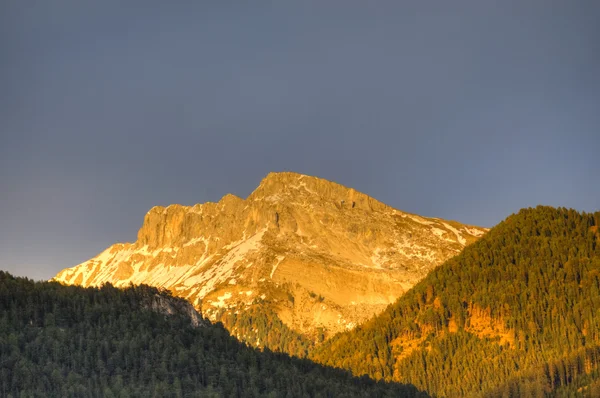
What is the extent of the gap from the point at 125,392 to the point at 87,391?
831cm

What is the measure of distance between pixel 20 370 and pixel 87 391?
16.2 m

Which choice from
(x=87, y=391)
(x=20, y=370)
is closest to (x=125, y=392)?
(x=87, y=391)

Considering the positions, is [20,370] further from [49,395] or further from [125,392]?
[125,392]

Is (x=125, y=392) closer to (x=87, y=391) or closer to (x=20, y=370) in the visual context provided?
(x=87, y=391)

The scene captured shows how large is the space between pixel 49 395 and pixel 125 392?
634 inches

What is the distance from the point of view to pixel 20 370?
199 meters

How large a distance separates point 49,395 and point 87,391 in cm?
806

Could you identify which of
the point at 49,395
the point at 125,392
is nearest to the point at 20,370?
the point at 49,395

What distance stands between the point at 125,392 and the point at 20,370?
24324 millimetres

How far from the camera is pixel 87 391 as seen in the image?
196 meters

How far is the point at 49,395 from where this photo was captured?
A: 193 metres

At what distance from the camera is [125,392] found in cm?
19612
